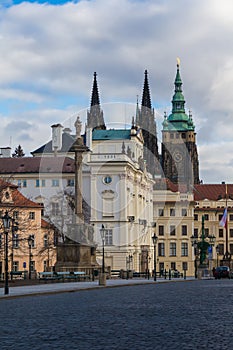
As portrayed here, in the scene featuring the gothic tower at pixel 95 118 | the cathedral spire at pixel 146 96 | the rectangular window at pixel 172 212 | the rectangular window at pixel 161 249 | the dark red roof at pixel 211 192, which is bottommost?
the rectangular window at pixel 161 249

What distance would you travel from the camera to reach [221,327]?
18469 mm

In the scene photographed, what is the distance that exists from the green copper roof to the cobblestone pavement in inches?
3788

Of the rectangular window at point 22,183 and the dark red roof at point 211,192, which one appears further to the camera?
the dark red roof at point 211,192

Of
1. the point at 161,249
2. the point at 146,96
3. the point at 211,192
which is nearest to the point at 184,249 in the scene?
the point at 161,249

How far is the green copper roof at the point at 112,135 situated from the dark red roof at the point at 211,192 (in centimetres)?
3031

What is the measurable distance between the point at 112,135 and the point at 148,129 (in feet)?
188

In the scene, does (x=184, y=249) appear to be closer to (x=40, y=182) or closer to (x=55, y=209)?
(x=40, y=182)

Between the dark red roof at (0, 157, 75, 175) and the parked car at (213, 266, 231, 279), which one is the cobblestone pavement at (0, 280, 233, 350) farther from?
the dark red roof at (0, 157, 75, 175)

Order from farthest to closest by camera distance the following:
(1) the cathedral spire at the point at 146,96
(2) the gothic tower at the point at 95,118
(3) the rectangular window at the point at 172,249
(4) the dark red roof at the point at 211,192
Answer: (1) the cathedral spire at the point at 146,96, (2) the gothic tower at the point at 95,118, (4) the dark red roof at the point at 211,192, (3) the rectangular window at the point at 172,249

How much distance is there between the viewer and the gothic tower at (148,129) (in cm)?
16465

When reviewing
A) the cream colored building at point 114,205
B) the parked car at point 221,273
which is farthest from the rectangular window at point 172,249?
the parked car at point 221,273

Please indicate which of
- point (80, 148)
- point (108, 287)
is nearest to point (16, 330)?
point (108, 287)

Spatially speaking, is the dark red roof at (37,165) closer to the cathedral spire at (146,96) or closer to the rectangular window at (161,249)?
the rectangular window at (161,249)

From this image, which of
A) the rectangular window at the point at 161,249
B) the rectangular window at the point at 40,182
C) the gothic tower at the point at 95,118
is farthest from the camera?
the gothic tower at the point at 95,118
